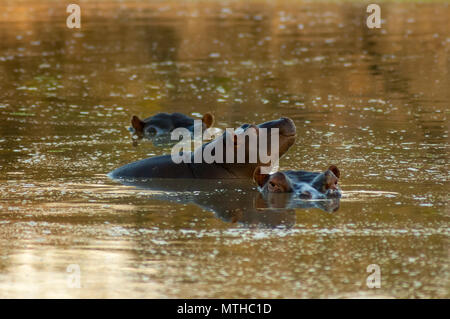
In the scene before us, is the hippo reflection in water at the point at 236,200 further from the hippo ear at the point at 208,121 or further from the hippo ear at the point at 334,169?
the hippo ear at the point at 208,121

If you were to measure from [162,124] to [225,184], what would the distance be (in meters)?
3.67

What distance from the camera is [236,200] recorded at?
775 cm

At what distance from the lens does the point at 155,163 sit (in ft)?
28.9

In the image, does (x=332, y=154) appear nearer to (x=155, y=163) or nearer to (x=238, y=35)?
(x=155, y=163)

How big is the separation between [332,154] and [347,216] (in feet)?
8.72

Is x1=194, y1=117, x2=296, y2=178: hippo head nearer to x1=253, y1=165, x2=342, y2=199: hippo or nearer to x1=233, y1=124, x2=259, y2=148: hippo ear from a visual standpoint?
x1=233, y1=124, x2=259, y2=148: hippo ear

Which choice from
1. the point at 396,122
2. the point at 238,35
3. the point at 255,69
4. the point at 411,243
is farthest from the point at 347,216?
the point at 238,35

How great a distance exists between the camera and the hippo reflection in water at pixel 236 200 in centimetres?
704

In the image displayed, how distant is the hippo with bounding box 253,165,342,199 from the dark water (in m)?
0.14

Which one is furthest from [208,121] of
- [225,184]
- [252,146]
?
[252,146]

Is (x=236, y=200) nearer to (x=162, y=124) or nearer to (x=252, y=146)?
(x=252, y=146)

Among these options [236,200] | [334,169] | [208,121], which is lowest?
[236,200]

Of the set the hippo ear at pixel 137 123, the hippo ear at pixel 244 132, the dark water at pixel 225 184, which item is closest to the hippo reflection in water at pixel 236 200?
the dark water at pixel 225 184

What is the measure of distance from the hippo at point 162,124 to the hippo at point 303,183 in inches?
141
